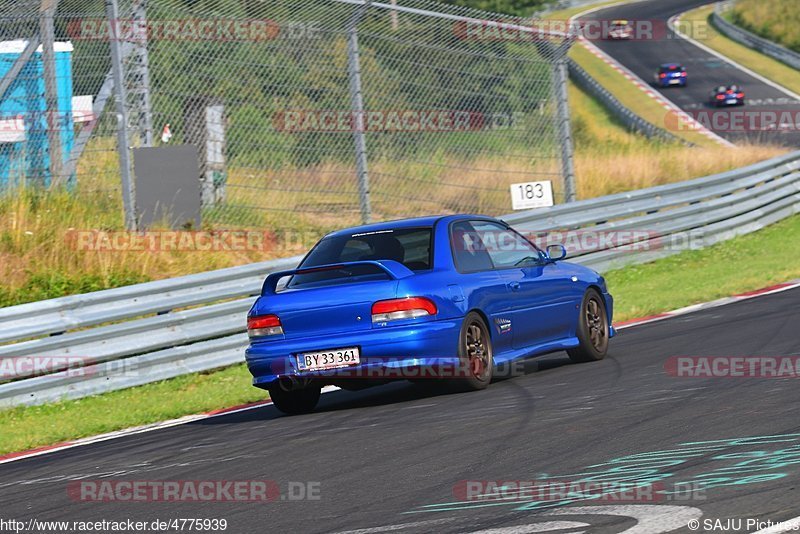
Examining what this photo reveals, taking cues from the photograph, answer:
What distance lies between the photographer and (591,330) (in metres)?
10.9

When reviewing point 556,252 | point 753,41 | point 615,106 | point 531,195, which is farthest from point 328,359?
point 753,41

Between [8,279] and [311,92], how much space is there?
4845 mm

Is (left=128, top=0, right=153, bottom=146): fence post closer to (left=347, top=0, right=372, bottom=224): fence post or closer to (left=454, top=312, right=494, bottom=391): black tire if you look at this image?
(left=347, top=0, right=372, bottom=224): fence post

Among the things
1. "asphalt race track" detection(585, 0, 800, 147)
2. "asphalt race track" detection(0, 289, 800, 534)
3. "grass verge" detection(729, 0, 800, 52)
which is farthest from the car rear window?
"grass verge" detection(729, 0, 800, 52)

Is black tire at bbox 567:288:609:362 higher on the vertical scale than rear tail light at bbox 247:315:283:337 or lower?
lower

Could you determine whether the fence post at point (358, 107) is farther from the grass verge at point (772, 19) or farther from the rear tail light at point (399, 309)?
the grass verge at point (772, 19)

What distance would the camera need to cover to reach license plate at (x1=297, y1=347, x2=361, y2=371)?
9078 mm

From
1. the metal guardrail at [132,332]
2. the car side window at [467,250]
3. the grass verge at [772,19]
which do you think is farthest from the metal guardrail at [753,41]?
the car side window at [467,250]

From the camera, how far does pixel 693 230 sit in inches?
750

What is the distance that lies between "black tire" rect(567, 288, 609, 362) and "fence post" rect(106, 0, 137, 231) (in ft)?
18.8

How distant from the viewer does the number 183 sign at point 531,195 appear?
16844 mm

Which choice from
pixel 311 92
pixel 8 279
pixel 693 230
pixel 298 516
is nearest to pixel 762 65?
pixel 693 230

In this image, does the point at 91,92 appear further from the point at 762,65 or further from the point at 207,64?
the point at 762,65

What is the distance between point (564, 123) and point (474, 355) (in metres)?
9.16
